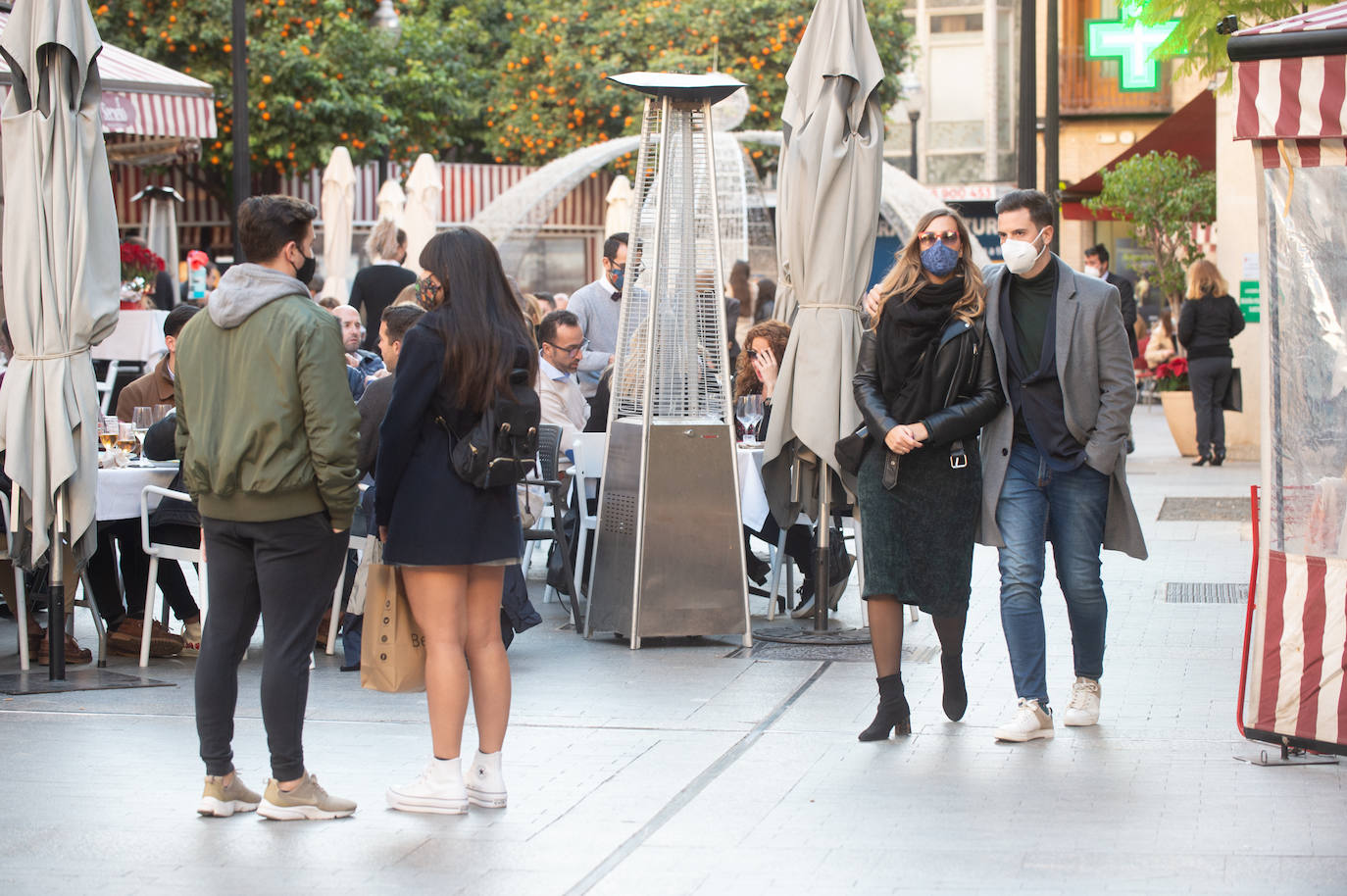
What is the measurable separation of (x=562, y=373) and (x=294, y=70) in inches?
732

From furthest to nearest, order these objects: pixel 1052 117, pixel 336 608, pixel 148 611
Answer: pixel 1052 117
pixel 336 608
pixel 148 611

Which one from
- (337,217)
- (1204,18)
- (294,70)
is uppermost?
(294,70)

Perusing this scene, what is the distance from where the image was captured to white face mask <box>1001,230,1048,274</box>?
6.29 metres

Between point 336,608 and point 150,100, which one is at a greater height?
point 150,100

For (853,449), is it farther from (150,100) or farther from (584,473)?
(150,100)

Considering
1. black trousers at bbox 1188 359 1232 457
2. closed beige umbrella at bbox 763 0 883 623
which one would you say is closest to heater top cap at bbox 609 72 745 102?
closed beige umbrella at bbox 763 0 883 623

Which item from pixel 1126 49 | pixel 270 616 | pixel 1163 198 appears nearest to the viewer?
pixel 270 616

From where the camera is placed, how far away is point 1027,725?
20.6ft

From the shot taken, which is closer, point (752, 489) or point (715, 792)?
point (715, 792)

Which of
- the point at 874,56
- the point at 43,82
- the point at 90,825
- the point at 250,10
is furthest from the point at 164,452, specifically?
the point at 250,10

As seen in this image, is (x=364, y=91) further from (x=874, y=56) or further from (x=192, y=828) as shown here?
(x=192, y=828)

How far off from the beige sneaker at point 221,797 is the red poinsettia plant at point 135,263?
432 inches

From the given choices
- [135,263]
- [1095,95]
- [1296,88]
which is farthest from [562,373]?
[1095,95]

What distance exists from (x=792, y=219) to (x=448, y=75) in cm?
2381
